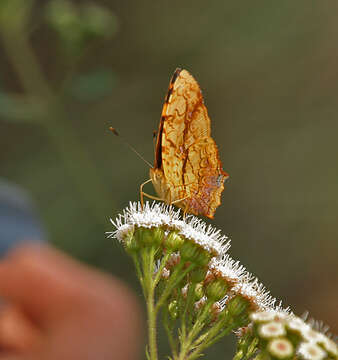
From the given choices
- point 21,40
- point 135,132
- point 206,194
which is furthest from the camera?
point 135,132

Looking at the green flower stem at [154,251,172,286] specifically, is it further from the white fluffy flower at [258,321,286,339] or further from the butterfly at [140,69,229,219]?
the butterfly at [140,69,229,219]

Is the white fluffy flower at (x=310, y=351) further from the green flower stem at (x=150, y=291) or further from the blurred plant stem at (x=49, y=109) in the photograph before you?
the blurred plant stem at (x=49, y=109)

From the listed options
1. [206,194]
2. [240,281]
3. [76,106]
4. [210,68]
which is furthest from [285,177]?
[240,281]

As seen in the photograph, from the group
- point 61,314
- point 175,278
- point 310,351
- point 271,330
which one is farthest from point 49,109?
point 61,314

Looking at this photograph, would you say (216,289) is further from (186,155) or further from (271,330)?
(186,155)

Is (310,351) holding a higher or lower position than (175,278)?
lower

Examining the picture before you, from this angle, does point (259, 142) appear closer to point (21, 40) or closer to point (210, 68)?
point (210, 68)

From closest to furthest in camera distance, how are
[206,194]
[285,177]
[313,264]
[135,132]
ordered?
[206,194] → [313,264] → [285,177] → [135,132]
